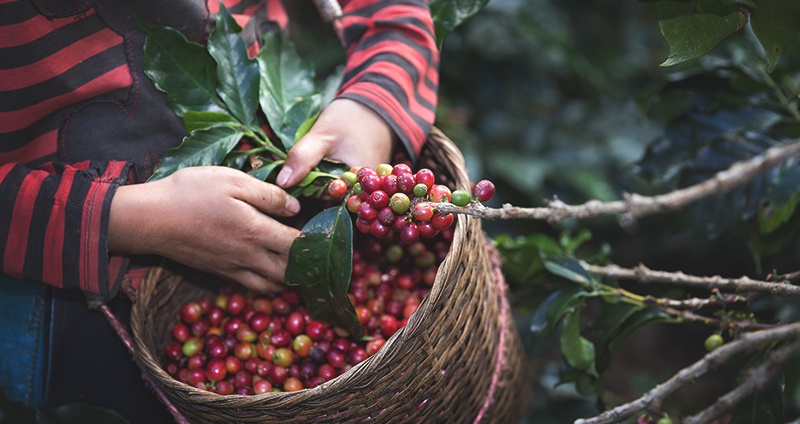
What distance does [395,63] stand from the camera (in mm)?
924

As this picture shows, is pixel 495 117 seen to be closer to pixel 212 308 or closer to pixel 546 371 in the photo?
pixel 546 371

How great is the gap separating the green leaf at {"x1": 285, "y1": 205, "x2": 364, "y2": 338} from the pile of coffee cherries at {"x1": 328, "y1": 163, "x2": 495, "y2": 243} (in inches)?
1.6

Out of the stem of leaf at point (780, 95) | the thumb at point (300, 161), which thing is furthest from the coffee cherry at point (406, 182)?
the stem of leaf at point (780, 95)

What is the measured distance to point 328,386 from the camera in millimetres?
697

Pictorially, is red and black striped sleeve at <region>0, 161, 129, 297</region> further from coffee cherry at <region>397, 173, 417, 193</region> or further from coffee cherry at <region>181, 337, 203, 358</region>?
coffee cherry at <region>397, 173, 417, 193</region>

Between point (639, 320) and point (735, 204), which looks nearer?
point (639, 320)

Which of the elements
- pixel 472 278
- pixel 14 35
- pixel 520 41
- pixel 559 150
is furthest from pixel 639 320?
pixel 520 41

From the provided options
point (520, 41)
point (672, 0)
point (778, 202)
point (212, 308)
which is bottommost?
point (520, 41)

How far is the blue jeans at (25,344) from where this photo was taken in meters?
0.88

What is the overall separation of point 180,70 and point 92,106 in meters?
0.12

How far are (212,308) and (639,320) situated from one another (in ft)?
2.03

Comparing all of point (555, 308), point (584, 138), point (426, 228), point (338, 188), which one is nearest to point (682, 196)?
point (426, 228)

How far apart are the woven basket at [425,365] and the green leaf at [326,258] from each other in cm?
12

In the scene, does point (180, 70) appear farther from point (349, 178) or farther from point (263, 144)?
point (349, 178)
